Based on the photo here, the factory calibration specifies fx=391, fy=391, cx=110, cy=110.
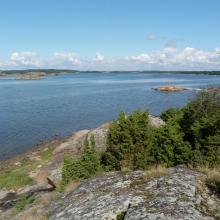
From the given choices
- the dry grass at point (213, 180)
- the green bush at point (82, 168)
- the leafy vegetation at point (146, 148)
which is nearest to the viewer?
the dry grass at point (213, 180)

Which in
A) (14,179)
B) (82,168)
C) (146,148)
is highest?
(146,148)

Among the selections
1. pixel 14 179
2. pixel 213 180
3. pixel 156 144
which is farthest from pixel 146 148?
pixel 14 179

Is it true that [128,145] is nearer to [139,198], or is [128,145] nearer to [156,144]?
[156,144]

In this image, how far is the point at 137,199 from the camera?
1062cm

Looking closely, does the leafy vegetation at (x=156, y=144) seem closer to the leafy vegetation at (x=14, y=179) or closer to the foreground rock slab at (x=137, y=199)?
the foreground rock slab at (x=137, y=199)

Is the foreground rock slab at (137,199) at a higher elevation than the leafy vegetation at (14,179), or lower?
higher

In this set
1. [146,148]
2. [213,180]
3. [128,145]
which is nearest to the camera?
[213,180]

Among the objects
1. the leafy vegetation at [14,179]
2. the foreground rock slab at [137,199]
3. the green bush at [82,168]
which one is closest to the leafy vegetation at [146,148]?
the green bush at [82,168]

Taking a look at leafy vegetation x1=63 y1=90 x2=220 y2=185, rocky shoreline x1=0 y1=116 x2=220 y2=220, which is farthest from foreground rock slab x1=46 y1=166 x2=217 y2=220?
leafy vegetation x1=63 y1=90 x2=220 y2=185

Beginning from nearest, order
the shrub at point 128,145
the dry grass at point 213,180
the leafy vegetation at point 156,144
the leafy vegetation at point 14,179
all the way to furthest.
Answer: the dry grass at point 213,180
the leafy vegetation at point 156,144
the shrub at point 128,145
the leafy vegetation at point 14,179

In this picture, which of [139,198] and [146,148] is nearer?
[139,198]

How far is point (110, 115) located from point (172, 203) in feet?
229

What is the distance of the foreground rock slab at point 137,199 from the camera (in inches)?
377

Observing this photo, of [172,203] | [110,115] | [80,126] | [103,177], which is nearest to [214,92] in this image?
[103,177]
